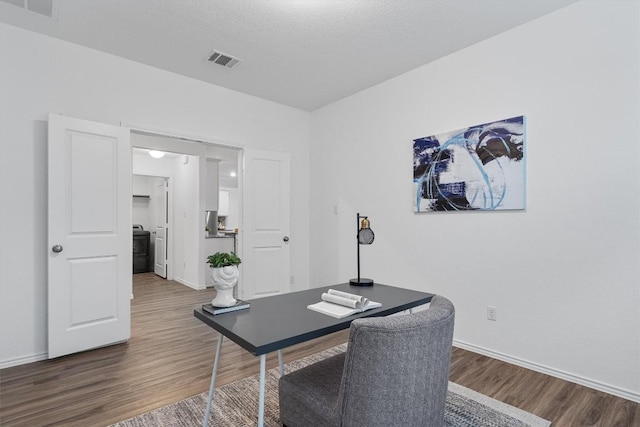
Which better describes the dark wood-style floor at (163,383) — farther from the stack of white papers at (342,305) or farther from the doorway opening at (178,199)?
the doorway opening at (178,199)

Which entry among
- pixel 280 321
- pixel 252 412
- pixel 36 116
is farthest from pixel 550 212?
pixel 36 116

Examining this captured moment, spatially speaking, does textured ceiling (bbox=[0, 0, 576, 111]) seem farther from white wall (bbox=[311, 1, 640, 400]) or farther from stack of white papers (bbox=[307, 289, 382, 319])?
stack of white papers (bbox=[307, 289, 382, 319])

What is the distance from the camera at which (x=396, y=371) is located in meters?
1.06

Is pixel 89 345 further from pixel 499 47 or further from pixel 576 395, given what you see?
pixel 499 47

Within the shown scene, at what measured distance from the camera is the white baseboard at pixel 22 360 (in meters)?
2.54

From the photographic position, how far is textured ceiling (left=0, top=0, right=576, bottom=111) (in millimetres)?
2377

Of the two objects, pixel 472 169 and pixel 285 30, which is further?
pixel 472 169

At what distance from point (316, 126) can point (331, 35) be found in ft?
6.38

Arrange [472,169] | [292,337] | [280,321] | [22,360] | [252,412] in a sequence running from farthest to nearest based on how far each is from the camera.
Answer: [472,169], [22,360], [252,412], [280,321], [292,337]

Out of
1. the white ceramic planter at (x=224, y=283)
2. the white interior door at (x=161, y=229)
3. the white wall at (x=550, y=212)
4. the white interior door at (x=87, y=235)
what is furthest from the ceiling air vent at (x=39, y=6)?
the white interior door at (x=161, y=229)

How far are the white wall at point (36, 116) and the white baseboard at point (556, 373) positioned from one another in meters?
3.66

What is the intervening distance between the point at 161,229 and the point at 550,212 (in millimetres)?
6628

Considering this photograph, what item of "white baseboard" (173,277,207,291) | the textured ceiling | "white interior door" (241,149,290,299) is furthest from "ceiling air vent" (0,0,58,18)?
"white baseboard" (173,277,207,291)

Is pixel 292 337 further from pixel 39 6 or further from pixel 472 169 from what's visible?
pixel 39 6
